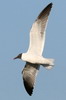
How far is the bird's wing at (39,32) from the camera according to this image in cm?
1277

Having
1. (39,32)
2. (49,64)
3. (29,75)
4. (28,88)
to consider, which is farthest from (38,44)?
(28,88)

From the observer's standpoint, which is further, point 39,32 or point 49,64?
point 39,32

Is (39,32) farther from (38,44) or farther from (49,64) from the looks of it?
(49,64)

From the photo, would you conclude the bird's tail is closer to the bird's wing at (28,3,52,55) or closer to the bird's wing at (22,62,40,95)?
the bird's wing at (28,3,52,55)

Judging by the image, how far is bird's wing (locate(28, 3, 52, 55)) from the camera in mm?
12766

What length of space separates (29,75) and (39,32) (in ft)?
6.06

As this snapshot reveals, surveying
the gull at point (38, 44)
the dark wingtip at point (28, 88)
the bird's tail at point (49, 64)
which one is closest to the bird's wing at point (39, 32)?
the gull at point (38, 44)

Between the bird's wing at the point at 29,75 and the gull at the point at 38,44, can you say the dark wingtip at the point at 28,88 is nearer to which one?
the bird's wing at the point at 29,75

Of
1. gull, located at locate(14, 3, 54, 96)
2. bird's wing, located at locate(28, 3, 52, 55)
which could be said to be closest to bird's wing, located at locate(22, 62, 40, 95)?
gull, located at locate(14, 3, 54, 96)

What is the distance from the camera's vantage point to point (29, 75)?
13.8m

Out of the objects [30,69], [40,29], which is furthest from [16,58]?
[40,29]

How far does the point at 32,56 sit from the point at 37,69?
855mm

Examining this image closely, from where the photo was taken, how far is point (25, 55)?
12891 millimetres

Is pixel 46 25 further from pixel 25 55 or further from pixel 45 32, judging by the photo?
pixel 25 55
